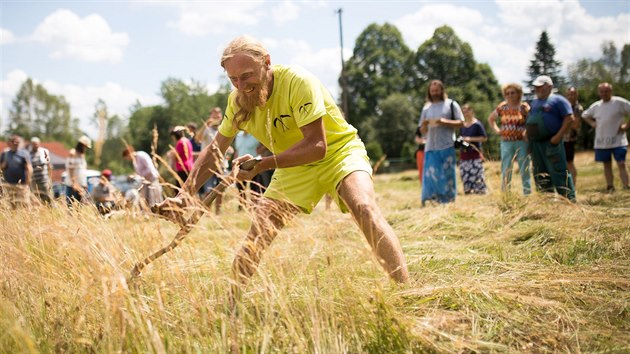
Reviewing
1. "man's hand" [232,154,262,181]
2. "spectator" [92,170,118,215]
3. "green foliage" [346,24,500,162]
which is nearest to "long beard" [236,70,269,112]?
"man's hand" [232,154,262,181]

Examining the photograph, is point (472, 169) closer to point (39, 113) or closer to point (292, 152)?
point (292, 152)

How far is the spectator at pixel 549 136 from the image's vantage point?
19.4ft

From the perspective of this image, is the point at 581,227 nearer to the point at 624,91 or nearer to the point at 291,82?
the point at 291,82

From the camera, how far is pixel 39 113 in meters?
64.1

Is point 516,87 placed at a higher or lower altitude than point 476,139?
higher

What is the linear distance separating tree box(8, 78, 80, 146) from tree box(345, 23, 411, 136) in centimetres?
3491

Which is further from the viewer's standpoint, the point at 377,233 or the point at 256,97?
the point at 256,97

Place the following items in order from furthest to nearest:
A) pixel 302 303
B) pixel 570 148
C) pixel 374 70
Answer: pixel 374 70 → pixel 570 148 → pixel 302 303

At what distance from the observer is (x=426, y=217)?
5.43 metres

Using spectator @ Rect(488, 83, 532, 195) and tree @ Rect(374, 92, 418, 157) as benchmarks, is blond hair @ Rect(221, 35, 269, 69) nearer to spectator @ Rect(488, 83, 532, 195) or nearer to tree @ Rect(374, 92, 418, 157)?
spectator @ Rect(488, 83, 532, 195)

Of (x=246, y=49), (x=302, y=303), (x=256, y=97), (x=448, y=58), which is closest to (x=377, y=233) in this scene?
(x=302, y=303)

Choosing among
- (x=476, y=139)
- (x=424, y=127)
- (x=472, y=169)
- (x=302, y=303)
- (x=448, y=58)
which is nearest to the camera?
(x=302, y=303)

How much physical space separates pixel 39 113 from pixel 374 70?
43.3m

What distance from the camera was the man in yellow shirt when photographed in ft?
8.05
